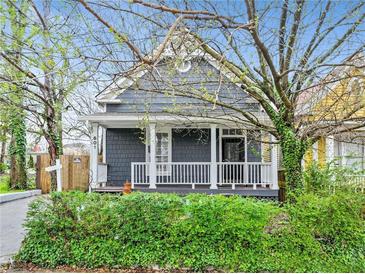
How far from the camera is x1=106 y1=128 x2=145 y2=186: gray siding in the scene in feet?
43.5

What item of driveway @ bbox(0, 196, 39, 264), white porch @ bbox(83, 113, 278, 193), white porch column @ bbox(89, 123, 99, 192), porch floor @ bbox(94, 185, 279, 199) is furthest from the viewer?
A: white porch column @ bbox(89, 123, 99, 192)

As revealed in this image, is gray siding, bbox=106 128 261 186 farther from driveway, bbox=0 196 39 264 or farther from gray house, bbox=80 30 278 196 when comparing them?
driveway, bbox=0 196 39 264

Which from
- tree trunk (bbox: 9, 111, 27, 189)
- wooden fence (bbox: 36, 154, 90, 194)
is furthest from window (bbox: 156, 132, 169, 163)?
tree trunk (bbox: 9, 111, 27, 189)

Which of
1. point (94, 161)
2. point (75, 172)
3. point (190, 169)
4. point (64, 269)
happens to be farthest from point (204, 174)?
point (64, 269)

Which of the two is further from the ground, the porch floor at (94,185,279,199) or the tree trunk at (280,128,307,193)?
the tree trunk at (280,128,307,193)

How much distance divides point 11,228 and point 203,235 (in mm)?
5520

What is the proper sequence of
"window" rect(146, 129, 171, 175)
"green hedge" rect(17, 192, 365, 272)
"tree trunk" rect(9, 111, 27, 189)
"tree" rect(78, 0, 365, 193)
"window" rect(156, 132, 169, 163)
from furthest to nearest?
"tree trunk" rect(9, 111, 27, 189) < "window" rect(156, 132, 169, 163) < "window" rect(146, 129, 171, 175) < "tree" rect(78, 0, 365, 193) < "green hedge" rect(17, 192, 365, 272)

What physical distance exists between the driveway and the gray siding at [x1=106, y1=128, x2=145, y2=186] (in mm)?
3623

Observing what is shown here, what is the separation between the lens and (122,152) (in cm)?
1333

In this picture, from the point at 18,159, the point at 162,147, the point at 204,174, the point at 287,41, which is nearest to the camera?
the point at 287,41

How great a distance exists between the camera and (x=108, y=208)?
17.4ft

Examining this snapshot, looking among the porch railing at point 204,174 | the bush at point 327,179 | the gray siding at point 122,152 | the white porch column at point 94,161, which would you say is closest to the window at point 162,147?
the porch railing at point 204,174

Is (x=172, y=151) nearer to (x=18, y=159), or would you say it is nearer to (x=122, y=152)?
(x=122, y=152)

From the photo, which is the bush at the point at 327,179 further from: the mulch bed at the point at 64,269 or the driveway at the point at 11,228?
the driveway at the point at 11,228
